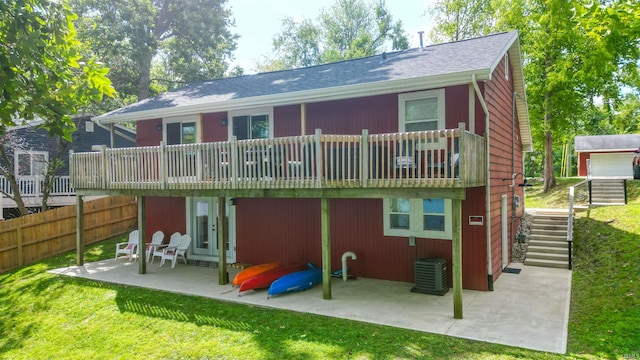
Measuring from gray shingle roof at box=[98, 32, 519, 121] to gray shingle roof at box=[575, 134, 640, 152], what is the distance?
18653mm

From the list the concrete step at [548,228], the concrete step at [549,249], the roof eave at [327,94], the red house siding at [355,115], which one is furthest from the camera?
the concrete step at [548,228]

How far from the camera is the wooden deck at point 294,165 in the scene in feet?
25.5

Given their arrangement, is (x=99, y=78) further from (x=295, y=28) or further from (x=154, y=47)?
(x=295, y=28)

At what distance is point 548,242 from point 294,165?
8.50 m

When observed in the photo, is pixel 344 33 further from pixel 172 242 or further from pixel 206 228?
pixel 172 242

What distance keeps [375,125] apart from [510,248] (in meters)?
6.13

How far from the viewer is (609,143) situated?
2553 centimetres

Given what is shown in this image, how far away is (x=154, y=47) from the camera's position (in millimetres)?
23656

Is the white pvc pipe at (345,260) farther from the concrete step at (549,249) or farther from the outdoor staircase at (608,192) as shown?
the outdoor staircase at (608,192)

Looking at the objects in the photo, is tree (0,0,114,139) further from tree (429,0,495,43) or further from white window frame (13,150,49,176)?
tree (429,0,495,43)

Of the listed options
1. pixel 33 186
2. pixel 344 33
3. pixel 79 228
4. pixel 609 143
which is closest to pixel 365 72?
pixel 79 228

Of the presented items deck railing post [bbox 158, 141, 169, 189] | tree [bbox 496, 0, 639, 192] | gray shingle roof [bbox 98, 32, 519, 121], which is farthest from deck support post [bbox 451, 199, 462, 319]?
tree [bbox 496, 0, 639, 192]

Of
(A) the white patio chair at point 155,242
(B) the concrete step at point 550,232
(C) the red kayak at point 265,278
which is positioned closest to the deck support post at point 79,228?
(A) the white patio chair at point 155,242

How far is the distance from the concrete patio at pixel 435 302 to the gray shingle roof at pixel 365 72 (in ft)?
15.4
